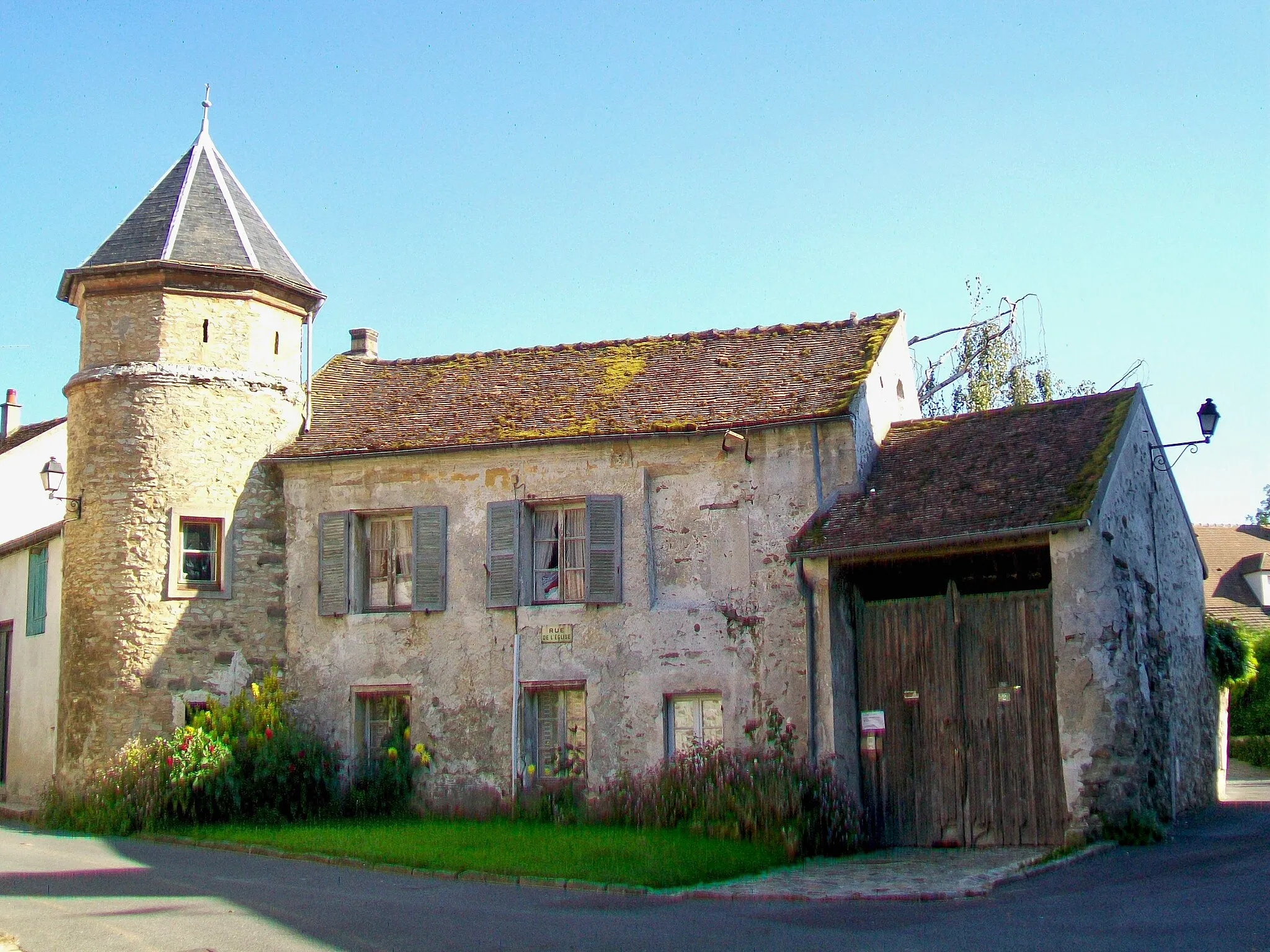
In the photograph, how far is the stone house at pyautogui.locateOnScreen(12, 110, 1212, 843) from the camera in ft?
51.7

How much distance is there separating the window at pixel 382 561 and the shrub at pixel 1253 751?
20.1 metres

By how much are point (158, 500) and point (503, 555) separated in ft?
15.4

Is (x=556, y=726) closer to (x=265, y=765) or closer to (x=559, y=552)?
(x=559, y=552)

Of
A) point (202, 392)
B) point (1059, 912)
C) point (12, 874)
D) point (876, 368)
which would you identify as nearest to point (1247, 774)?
point (876, 368)

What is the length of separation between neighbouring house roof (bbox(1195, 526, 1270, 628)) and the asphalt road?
2577 centimetres

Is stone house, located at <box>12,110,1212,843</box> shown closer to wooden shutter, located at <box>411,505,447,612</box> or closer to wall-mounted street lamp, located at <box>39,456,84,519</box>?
wooden shutter, located at <box>411,505,447,612</box>

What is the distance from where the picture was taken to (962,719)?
15203mm

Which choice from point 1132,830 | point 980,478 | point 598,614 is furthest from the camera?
point 598,614

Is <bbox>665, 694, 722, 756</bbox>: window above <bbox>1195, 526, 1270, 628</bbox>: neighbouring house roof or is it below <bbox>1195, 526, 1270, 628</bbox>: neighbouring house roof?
below

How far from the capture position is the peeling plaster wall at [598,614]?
1659cm

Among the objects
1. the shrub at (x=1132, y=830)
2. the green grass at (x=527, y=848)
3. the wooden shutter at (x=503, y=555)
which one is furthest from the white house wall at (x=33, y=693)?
the shrub at (x=1132, y=830)

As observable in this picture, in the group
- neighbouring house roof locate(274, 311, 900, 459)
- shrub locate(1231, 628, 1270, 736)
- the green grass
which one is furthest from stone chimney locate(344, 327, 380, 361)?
shrub locate(1231, 628, 1270, 736)

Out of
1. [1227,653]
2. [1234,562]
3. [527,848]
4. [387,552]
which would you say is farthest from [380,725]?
[1234,562]

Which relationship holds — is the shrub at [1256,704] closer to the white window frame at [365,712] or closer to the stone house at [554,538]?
the stone house at [554,538]
